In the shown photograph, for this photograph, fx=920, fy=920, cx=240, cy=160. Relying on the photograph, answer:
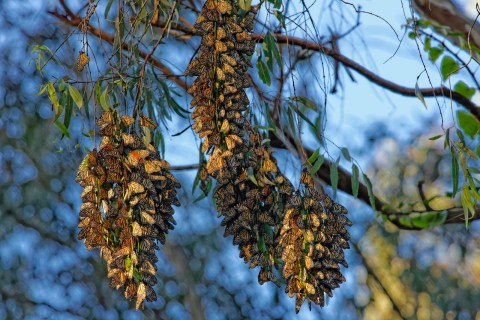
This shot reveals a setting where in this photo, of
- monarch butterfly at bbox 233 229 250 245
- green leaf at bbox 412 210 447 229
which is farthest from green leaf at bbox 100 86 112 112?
green leaf at bbox 412 210 447 229

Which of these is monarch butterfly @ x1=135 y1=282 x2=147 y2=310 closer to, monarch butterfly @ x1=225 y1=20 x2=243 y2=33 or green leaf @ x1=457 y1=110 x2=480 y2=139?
monarch butterfly @ x1=225 y1=20 x2=243 y2=33

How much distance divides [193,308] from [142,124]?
2.30 meters

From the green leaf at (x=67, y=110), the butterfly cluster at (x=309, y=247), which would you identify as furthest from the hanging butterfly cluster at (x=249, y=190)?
the green leaf at (x=67, y=110)

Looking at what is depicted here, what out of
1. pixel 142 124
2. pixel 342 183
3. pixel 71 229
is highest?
pixel 71 229

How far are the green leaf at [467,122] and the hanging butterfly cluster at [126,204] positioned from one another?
124cm

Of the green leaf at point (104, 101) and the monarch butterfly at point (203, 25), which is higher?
the monarch butterfly at point (203, 25)

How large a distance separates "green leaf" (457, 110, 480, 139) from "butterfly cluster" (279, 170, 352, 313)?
1123mm

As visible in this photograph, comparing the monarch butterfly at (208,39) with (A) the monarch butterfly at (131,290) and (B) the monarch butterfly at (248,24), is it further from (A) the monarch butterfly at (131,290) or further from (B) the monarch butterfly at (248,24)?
(A) the monarch butterfly at (131,290)

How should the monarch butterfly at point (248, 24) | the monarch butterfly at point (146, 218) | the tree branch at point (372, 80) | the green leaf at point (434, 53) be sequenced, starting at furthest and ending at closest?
1. the green leaf at point (434, 53)
2. the tree branch at point (372, 80)
3. the monarch butterfly at point (248, 24)
4. the monarch butterfly at point (146, 218)

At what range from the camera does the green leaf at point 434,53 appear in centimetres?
239

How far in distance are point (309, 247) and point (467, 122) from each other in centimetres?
121

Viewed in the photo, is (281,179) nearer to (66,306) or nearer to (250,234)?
(250,234)

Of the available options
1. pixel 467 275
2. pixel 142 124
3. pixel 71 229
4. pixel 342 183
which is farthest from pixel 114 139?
pixel 467 275

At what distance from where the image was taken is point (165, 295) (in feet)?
11.9
